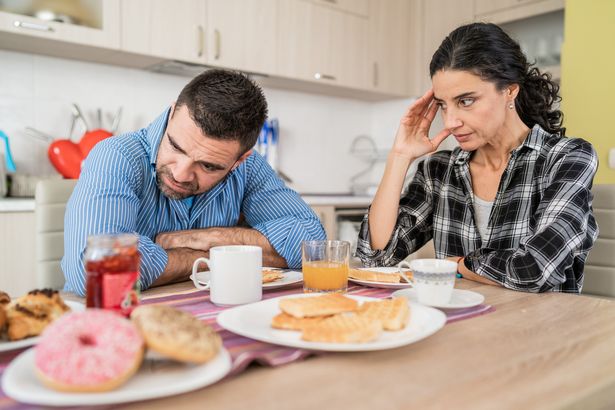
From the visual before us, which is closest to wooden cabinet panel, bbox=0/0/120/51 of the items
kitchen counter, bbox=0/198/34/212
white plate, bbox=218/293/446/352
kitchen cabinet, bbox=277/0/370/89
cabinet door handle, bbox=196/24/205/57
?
cabinet door handle, bbox=196/24/205/57

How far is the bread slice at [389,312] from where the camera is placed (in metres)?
0.72

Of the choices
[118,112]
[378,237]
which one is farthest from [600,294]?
[118,112]

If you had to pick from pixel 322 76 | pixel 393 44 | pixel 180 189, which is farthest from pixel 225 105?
pixel 393 44

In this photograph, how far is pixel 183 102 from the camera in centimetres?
133

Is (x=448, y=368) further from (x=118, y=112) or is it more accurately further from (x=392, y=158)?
(x=118, y=112)

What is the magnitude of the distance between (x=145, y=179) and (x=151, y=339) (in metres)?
0.90

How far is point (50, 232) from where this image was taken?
1.49m

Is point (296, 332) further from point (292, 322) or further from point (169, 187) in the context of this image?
point (169, 187)

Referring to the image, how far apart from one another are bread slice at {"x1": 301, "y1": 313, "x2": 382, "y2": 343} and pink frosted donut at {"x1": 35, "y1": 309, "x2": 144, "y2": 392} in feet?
0.72

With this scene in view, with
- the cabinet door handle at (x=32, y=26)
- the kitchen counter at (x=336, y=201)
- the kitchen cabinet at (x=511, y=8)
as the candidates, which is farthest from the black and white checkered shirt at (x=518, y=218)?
the kitchen cabinet at (x=511, y=8)

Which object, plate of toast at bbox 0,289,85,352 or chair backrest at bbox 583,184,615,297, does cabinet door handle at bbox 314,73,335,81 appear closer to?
chair backrest at bbox 583,184,615,297

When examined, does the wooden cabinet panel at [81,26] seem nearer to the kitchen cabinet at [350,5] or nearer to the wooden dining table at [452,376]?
the kitchen cabinet at [350,5]

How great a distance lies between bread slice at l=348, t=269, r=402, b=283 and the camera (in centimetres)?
109

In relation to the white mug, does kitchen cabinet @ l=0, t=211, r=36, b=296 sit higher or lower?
lower
